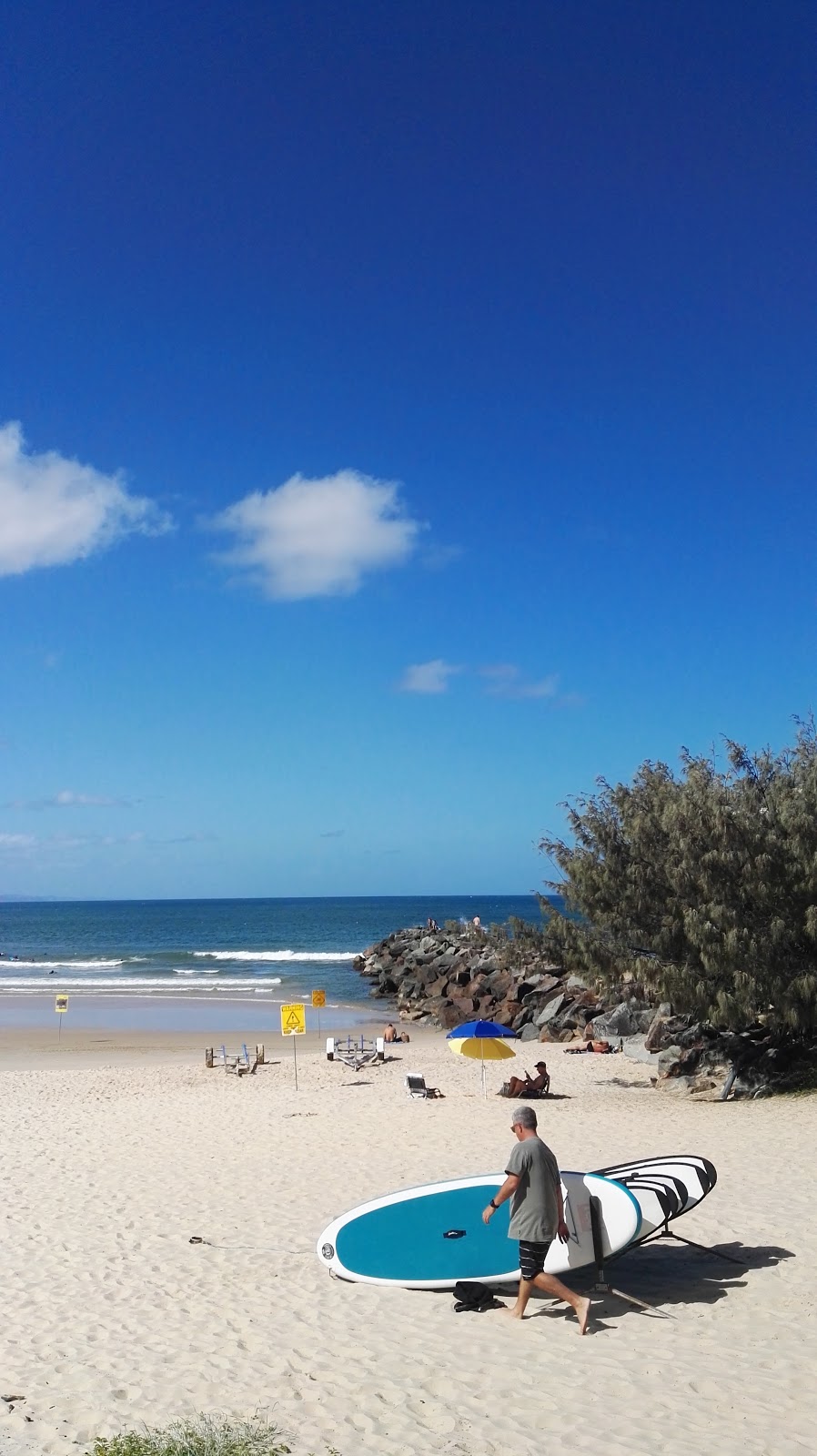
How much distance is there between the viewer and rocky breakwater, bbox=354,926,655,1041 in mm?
28547

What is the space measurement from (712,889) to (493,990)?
24.8m

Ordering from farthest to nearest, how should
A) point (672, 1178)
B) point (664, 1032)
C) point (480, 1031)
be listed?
point (664, 1032) → point (480, 1031) → point (672, 1178)

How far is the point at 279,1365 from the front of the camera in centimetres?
696

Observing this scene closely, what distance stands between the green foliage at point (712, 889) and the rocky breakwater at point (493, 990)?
351 cm

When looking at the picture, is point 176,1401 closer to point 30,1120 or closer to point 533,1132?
point 533,1132

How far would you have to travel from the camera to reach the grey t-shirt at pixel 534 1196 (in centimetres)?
760

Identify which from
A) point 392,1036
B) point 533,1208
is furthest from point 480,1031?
point 392,1036

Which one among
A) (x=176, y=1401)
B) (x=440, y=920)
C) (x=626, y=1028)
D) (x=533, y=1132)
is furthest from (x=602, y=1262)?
(x=440, y=920)

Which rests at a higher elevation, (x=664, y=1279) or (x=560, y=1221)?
(x=560, y=1221)

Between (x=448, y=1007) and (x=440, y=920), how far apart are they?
76.8 meters

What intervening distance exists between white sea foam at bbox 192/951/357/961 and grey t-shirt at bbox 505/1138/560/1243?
63455mm

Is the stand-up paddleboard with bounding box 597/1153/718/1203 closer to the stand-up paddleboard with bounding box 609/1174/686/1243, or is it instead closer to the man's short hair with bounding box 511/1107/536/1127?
the stand-up paddleboard with bounding box 609/1174/686/1243

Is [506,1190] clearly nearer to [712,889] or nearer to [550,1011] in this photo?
[712,889]

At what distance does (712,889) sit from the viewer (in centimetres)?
1623
